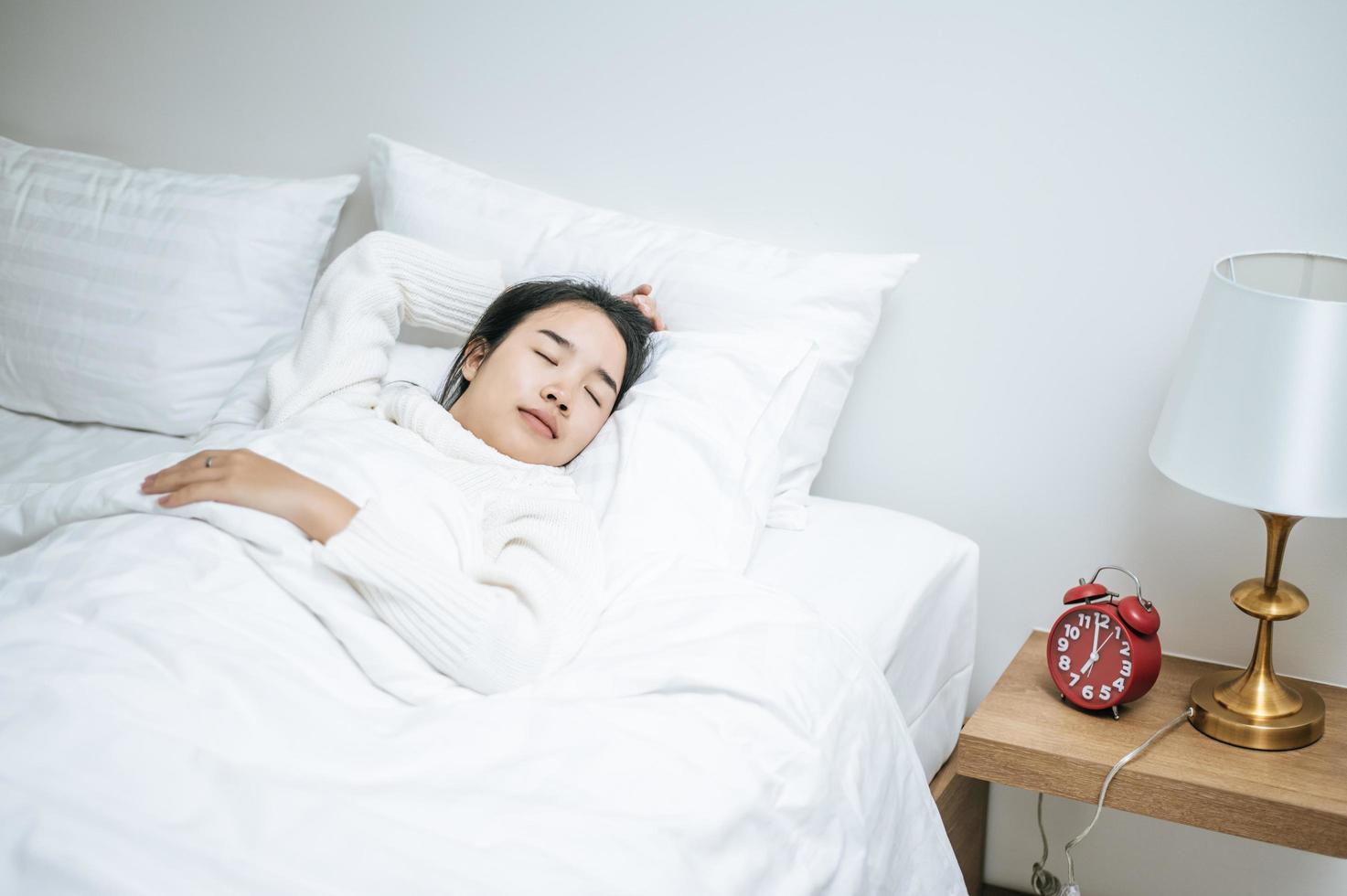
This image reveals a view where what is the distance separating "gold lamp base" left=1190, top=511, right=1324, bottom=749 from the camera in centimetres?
127

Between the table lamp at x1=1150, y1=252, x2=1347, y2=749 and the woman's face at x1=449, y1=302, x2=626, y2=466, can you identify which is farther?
the woman's face at x1=449, y1=302, x2=626, y2=466

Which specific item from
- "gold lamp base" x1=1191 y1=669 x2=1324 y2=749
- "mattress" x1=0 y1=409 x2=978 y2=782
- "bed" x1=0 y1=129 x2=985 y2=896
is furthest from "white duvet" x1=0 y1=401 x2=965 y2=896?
"gold lamp base" x1=1191 y1=669 x2=1324 y2=749

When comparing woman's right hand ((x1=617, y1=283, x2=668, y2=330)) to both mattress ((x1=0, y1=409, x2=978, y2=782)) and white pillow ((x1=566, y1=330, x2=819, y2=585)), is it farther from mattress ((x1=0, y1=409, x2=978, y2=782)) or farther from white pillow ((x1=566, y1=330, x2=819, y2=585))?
mattress ((x1=0, y1=409, x2=978, y2=782))

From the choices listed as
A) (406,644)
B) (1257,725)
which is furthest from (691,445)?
(1257,725)

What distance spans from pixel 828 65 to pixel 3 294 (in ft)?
4.66

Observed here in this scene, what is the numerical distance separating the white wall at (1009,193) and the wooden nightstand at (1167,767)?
175mm

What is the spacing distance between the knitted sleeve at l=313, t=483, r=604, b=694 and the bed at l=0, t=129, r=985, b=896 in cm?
2

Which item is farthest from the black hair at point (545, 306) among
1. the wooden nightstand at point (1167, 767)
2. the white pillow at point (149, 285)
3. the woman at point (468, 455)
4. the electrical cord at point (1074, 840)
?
the electrical cord at point (1074, 840)

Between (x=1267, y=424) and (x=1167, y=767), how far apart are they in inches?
15.5

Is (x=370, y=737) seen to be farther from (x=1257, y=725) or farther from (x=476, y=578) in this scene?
(x=1257, y=725)

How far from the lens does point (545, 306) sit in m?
1.48

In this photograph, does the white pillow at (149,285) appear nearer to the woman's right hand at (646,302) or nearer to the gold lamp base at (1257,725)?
the woman's right hand at (646,302)

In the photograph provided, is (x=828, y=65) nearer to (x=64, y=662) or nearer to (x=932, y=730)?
(x=932, y=730)

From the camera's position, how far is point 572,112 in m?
1.80
